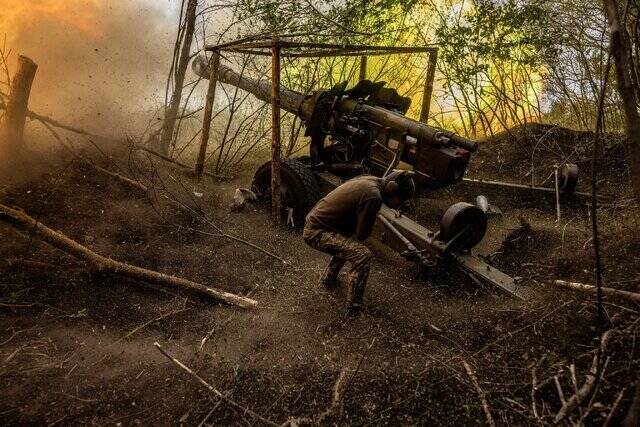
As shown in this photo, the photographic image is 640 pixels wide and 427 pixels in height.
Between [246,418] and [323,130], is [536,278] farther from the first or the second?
[323,130]

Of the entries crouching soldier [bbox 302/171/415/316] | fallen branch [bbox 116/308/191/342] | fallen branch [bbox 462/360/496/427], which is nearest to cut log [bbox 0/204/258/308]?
fallen branch [bbox 116/308/191/342]

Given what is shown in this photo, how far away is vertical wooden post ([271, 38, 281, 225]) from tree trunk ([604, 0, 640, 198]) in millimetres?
4764

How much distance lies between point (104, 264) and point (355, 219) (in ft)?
8.95

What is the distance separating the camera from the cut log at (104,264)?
14.2ft

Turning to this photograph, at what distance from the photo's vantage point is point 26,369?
3.18m

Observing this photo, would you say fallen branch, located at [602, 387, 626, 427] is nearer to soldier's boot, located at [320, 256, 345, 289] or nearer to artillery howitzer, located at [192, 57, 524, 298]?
artillery howitzer, located at [192, 57, 524, 298]

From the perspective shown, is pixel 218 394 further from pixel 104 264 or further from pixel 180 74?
pixel 180 74

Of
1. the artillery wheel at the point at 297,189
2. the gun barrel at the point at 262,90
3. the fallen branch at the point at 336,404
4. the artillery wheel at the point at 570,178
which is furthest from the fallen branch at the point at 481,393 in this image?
the artillery wheel at the point at 570,178

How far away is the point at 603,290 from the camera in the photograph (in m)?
3.42

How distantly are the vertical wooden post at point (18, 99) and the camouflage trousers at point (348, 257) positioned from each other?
5145mm

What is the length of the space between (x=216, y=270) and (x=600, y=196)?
6.13 meters

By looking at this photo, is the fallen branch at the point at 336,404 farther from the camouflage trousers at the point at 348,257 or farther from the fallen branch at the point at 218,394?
the camouflage trousers at the point at 348,257

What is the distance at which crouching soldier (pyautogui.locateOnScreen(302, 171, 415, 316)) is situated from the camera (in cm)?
424

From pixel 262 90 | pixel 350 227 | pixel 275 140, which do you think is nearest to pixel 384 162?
pixel 275 140
